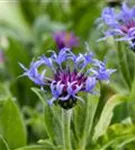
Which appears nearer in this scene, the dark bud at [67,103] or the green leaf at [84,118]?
the dark bud at [67,103]

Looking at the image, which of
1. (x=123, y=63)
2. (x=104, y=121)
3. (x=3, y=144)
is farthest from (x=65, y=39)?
(x=3, y=144)

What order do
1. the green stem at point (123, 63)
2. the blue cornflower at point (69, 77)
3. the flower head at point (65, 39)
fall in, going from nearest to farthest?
the blue cornflower at point (69, 77)
the green stem at point (123, 63)
the flower head at point (65, 39)

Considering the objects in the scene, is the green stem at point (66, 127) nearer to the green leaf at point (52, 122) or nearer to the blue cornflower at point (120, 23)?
the green leaf at point (52, 122)

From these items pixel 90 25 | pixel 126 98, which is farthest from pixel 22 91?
pixel 126 98

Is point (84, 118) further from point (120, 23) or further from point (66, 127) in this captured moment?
point (120, 23)

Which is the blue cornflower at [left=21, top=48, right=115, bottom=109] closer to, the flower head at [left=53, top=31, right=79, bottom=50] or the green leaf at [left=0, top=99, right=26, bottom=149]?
the green leaf at [left=0, top=99, right=26, bottom=149]

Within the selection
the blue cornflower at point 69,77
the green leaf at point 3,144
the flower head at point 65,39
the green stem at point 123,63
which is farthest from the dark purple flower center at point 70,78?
the flower head at point 65,39
